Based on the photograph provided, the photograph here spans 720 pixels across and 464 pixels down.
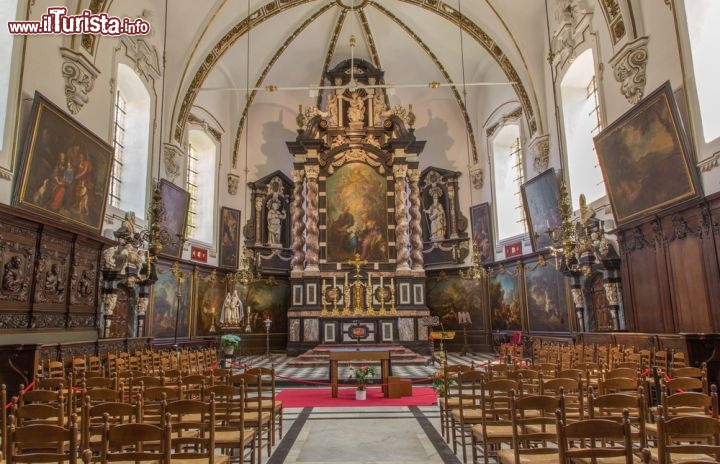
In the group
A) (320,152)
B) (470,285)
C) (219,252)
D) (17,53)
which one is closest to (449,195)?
(470,285)

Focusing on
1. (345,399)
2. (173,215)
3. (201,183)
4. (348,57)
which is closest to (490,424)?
(345,399)

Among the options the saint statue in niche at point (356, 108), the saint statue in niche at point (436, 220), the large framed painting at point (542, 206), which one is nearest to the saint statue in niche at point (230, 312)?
the saint statue in niche at point (356, 108)

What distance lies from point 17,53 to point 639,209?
44.2ft

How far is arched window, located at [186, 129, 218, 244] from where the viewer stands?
21031mm

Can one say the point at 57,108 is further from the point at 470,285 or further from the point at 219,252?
the point at 470,285

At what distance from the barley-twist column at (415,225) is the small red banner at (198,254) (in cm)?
814

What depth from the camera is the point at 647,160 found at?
1163 cm

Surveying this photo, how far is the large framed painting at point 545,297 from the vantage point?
17.0m

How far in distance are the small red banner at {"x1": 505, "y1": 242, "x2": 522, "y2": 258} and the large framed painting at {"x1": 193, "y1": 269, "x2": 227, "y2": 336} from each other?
1135cm

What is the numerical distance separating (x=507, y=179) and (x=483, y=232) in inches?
94.8

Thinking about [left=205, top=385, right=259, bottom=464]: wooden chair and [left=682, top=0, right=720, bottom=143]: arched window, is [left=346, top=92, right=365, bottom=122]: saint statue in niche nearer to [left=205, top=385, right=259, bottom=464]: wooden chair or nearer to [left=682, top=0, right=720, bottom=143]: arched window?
[left=682, top=0, right=720, bottom=143]: arched window

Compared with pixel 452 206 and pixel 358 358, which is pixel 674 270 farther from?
pixel 452 206

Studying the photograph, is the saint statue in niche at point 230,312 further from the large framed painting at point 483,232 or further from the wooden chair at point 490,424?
the wooden chair at point 490,424

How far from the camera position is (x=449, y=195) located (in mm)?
23359
